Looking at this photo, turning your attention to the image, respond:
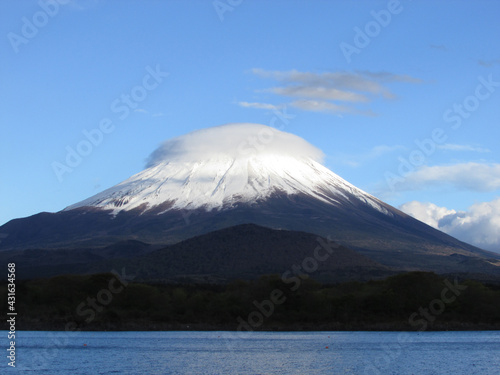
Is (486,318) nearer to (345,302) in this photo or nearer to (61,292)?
(345,302)

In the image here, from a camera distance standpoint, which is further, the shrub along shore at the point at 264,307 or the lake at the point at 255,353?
the shrub along shore at the point at 264,307

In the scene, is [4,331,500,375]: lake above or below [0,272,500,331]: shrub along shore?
below

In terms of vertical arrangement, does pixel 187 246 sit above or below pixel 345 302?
above

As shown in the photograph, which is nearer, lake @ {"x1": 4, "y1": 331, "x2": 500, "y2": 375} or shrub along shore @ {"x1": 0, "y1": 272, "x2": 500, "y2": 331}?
lake @ {"x1": 4, "y1": 331, "x2": 500, "y2": 375}

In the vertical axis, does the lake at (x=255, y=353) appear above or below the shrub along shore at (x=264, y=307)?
below

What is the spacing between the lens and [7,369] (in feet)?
180

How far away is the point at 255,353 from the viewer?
69.2 m

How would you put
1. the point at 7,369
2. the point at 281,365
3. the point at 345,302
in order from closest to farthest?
1. the point at 7,369
2. the point at 281,365
3. the point at 345,302

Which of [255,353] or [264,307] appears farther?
[264,307]

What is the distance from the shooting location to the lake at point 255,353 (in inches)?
2271

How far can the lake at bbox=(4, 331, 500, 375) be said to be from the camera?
57688 mm

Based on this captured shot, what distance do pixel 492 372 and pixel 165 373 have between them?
70.9 ft

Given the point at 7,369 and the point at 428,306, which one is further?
the point at 428,306

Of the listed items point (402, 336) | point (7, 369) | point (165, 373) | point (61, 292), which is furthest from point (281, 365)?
point (61, 292)
